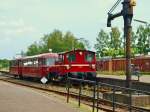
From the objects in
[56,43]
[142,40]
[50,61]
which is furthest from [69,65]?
[56,43]

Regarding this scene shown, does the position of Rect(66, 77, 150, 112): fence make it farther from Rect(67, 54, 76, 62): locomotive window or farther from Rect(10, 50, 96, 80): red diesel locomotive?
Rect(67, 54, 76, 62): locomotive window

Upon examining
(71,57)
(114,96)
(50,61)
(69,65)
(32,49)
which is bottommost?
(114,96)

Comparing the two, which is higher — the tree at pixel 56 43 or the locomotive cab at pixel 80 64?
the tree at pixel 56 43

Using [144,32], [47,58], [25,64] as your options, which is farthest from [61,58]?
[144,32]

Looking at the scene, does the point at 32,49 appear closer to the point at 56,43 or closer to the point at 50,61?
the point at 56,43

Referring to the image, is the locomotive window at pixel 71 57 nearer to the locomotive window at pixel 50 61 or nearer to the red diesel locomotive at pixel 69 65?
the red diesel locomotive at pixel 69 65

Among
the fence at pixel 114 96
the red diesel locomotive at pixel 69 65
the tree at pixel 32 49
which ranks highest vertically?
the tree at pixel 32 49

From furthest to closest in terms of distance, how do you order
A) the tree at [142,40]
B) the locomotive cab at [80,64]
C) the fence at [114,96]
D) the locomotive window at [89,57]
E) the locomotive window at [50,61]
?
1. the tree at [142,40]
2. the locomotive window at [50,61]
3. the locomotive window at [89,57]
4. the locomotive cab at [80,64]
5. the fence at [114,96]

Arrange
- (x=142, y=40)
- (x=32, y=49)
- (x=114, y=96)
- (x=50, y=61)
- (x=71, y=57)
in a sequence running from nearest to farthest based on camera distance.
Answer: (x=114, y=96)
(x=71, y=57)
(x=50, y=61)
(x=142, y=40)
(x=32, y=49)

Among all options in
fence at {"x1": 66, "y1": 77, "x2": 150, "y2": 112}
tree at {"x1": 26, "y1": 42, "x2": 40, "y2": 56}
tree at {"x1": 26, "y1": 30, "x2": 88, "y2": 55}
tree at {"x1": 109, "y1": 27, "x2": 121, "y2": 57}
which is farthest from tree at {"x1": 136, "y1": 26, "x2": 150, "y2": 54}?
fence at {"x1": 66, "y1": 77, "x2": 150, "y2": 112}

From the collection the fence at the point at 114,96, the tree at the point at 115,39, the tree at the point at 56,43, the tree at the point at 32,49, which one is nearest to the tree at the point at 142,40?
the tree at the point at 115,39

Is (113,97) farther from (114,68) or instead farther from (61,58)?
(114,68)

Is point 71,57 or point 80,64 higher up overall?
point 71,57

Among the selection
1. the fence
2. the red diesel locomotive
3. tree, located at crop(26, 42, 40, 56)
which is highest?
tree, located at crop(26, 42, 40, 56)
